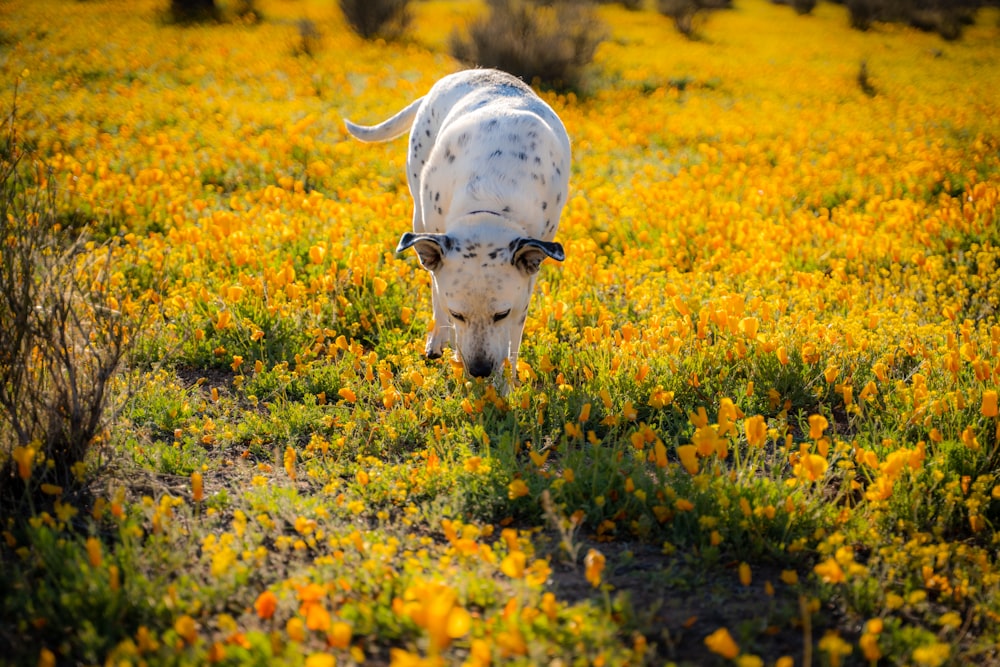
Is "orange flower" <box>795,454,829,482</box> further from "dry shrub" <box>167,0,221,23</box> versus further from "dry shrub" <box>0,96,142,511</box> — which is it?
"dry shrub" <box>167,0,221,23</box>

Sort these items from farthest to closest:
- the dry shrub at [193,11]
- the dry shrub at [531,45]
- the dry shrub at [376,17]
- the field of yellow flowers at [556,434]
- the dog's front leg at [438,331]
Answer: the dry shrub at [193,11] < the dry shrub at [376,17] < the dry shrub at [531,45] < the dog's front leg at [438,331] < the field of yellow flowers at [556,434]

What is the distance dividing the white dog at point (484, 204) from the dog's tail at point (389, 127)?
0.62 meters

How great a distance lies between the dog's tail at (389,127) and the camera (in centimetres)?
671

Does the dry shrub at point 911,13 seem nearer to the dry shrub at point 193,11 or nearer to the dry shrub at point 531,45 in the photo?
the dry shrub at point 531,45

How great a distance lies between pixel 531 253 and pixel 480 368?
71 cm

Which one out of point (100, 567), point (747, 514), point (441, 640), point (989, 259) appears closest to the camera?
point (441, 640)

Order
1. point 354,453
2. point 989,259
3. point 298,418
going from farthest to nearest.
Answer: point 989,259, point 298,418, point 354,453

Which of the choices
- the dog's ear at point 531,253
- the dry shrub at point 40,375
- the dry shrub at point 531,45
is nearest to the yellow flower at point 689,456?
the dog's ear at point 531,253

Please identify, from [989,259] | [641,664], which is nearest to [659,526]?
[641,664]

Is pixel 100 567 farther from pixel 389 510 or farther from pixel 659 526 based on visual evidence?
pixel 659 526

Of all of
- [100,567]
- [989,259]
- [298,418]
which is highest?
[989,259]

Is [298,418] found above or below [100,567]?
below

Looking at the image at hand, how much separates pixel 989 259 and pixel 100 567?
21.4ft

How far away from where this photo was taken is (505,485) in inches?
140
